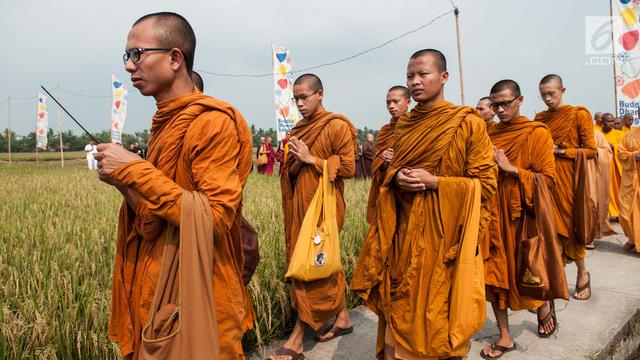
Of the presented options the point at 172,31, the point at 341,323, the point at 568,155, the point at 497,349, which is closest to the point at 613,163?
the point at 568,155

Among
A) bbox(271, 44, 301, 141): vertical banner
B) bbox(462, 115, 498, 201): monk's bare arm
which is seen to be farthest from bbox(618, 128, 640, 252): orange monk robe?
bbox(271, 44, 301, 141): vertical banner

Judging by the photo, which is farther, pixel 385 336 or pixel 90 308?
pixel 90 308

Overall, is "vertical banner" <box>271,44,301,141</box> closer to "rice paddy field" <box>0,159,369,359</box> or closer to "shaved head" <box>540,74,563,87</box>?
"rice paddy field" <box>0,159,369,359</box>

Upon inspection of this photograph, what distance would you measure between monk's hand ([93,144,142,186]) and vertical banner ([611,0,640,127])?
10.5m

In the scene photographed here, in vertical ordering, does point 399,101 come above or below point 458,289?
above

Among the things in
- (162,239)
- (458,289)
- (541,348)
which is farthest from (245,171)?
(541,348)

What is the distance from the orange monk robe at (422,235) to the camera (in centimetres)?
242

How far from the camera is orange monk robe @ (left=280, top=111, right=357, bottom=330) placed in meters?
3.43

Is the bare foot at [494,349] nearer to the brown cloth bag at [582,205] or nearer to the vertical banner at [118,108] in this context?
the brown cloth bag at [582,205]

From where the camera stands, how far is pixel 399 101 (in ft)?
14.8

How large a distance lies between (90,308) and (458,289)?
2116mm

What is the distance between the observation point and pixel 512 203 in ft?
11.3

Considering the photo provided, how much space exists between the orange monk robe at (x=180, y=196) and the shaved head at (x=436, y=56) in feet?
4.18

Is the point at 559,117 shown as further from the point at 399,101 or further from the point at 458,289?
the point at 458,289
